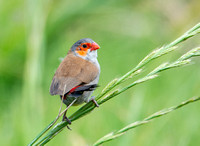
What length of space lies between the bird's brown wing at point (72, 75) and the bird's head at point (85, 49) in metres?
0.29

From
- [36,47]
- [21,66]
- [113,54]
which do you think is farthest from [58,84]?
[113,54]

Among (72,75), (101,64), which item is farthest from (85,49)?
(101,64)

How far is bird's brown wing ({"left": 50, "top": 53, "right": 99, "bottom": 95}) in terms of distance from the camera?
226 centimetres

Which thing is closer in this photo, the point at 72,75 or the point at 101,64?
the point at 72,75

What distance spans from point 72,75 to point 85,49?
30.1 inches

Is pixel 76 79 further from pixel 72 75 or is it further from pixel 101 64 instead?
pixel 101 64

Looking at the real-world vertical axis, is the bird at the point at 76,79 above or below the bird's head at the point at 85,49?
below

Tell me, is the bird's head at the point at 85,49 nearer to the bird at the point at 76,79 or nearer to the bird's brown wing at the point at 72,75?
the bird at the point at 76,79

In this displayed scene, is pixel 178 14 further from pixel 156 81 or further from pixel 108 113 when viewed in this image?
pixel 108 113

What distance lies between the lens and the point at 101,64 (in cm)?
498

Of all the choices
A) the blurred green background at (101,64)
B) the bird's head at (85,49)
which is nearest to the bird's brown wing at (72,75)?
the bird's head at (85,49)

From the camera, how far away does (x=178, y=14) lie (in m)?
5.91

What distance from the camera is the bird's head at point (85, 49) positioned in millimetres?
3100

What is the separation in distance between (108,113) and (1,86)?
1.70 metres
